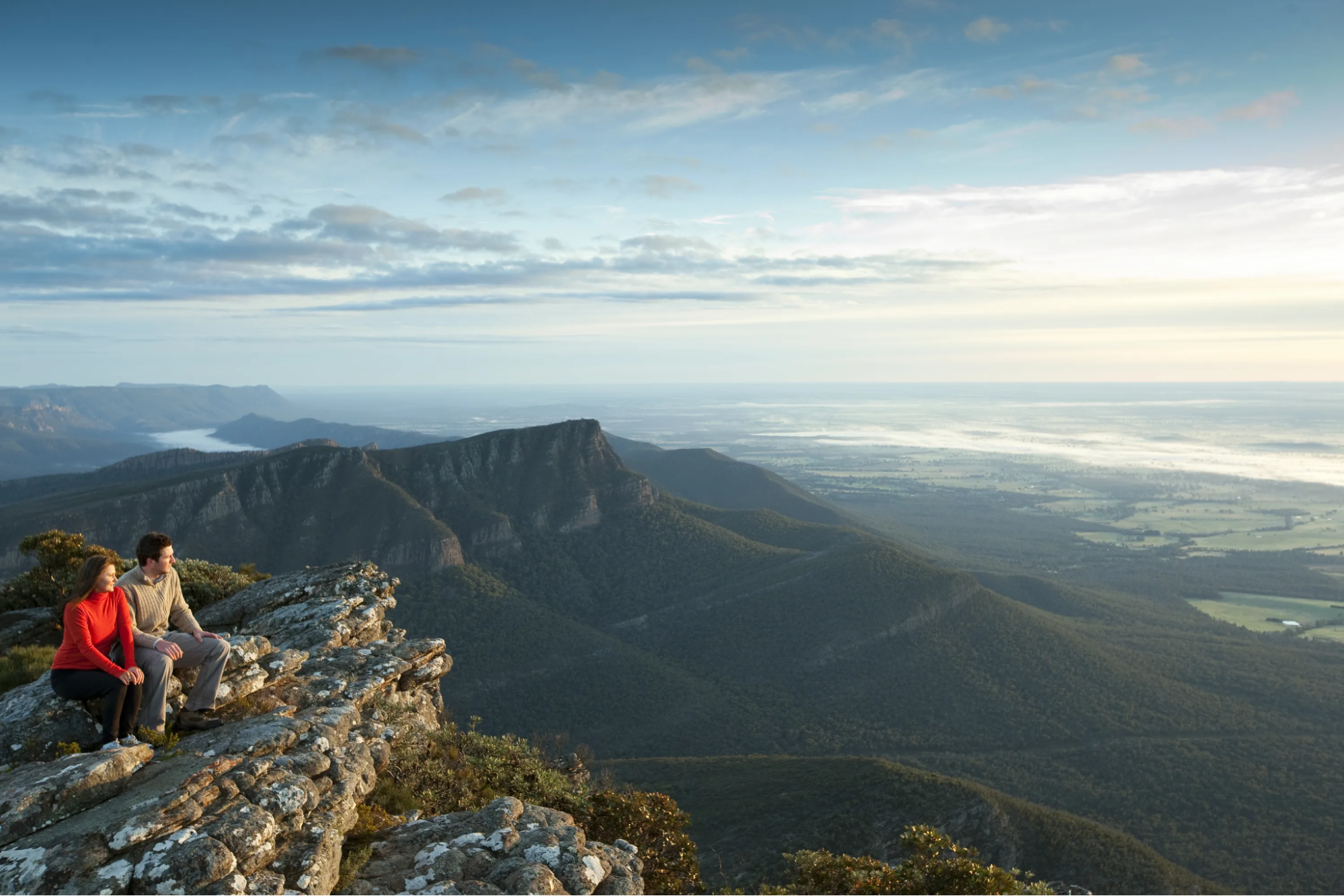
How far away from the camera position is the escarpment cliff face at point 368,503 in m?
106

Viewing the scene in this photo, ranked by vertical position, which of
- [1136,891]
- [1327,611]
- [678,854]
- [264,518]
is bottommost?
[1327,611]

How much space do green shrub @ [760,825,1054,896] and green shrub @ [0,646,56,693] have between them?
59.7 ft

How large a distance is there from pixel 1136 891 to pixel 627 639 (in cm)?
7196

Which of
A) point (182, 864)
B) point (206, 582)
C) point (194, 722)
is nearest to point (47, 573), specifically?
point (206, 582)

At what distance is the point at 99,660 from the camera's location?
12297 mm

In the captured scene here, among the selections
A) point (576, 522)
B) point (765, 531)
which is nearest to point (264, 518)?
point (576, 522)

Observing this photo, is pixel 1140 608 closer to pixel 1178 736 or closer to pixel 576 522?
pixel 1178 736

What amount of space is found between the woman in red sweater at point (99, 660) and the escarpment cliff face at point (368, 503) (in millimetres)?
89945

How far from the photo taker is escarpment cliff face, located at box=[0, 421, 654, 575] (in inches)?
4158

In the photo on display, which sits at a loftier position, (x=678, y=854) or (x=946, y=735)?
(x=678, y=854)

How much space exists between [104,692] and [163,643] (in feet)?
3.82

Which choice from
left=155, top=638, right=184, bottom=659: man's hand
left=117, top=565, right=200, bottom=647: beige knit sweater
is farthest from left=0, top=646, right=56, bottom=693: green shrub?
left=155, top=638, right=184, bottom=659: man's hand

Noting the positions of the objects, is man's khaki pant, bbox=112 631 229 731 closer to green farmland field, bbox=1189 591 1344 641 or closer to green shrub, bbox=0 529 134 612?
green shrub, bbox=0 529 134 612

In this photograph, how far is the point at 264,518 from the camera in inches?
4405
